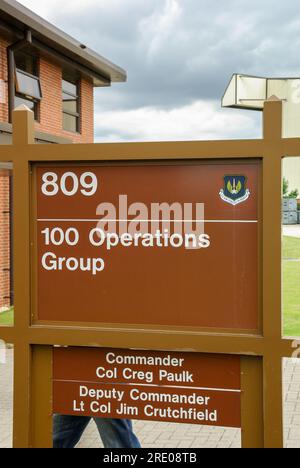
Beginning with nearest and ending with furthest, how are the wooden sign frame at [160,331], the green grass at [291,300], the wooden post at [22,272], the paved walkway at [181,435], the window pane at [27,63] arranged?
the wooden sign frame at [160,331]
the wooden post at [22,272]
the paved walkway at [181,435]
the green grass at [291,300]
the window pane at [27,63]

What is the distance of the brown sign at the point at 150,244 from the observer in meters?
3.47

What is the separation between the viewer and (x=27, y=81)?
16469 millimetres

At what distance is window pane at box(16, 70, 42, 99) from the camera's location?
15.9 m

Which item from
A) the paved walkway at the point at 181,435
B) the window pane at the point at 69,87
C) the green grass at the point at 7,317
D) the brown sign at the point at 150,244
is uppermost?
the window pane at the point at 69,87

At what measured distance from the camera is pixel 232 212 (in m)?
3.48

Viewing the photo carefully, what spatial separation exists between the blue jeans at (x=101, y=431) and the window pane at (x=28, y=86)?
12.7m

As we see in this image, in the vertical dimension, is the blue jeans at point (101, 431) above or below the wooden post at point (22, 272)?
below

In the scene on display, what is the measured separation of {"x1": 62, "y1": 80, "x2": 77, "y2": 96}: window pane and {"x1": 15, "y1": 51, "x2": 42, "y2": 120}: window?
2.45m

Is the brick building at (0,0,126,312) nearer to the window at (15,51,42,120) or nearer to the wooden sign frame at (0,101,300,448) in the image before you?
the window at (15,51,42,120)

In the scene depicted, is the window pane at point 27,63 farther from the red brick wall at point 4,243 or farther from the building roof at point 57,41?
the red brick wall at point 4,243

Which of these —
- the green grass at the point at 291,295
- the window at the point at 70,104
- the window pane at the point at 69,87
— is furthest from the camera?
the window at the point at 70,104

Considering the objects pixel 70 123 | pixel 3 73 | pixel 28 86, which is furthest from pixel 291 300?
pixel 70 123

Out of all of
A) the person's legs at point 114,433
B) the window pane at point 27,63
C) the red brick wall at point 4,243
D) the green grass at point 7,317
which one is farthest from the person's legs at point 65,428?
the window pane at point 27,63

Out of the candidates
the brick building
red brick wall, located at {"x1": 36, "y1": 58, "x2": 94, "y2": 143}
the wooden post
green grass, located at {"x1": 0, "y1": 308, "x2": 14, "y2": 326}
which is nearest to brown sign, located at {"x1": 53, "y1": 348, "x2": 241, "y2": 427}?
the wooden post
